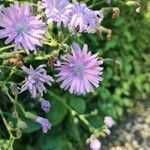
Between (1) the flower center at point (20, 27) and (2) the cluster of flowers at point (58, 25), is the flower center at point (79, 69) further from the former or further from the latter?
(1) the flower center at point (20, 27)

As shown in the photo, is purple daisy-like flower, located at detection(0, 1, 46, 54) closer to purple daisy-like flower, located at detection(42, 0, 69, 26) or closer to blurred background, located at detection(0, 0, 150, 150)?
purple daisy-like flower, located at detection(42, 0, 69, 26)

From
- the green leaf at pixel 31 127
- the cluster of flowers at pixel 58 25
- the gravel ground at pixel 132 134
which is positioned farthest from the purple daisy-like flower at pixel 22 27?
the gravel ground at pixel 132 134

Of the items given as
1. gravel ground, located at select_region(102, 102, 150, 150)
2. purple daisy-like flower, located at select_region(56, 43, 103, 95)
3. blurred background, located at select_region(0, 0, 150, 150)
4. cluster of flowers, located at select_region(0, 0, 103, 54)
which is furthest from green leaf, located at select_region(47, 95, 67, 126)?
cluster of flowers, located at select_region(0, 0, 103, 54)

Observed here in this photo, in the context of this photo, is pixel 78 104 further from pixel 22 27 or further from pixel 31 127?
pixel 22 27

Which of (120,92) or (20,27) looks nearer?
(20,27)

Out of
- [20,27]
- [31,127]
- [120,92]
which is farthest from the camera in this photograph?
[120,92]

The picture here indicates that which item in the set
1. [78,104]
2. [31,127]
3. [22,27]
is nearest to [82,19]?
[22,27]

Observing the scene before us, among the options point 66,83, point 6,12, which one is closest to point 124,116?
point 66,83

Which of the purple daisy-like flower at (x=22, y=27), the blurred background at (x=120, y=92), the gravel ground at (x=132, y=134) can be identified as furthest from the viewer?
the gravel ground at (x=132, y=134)
